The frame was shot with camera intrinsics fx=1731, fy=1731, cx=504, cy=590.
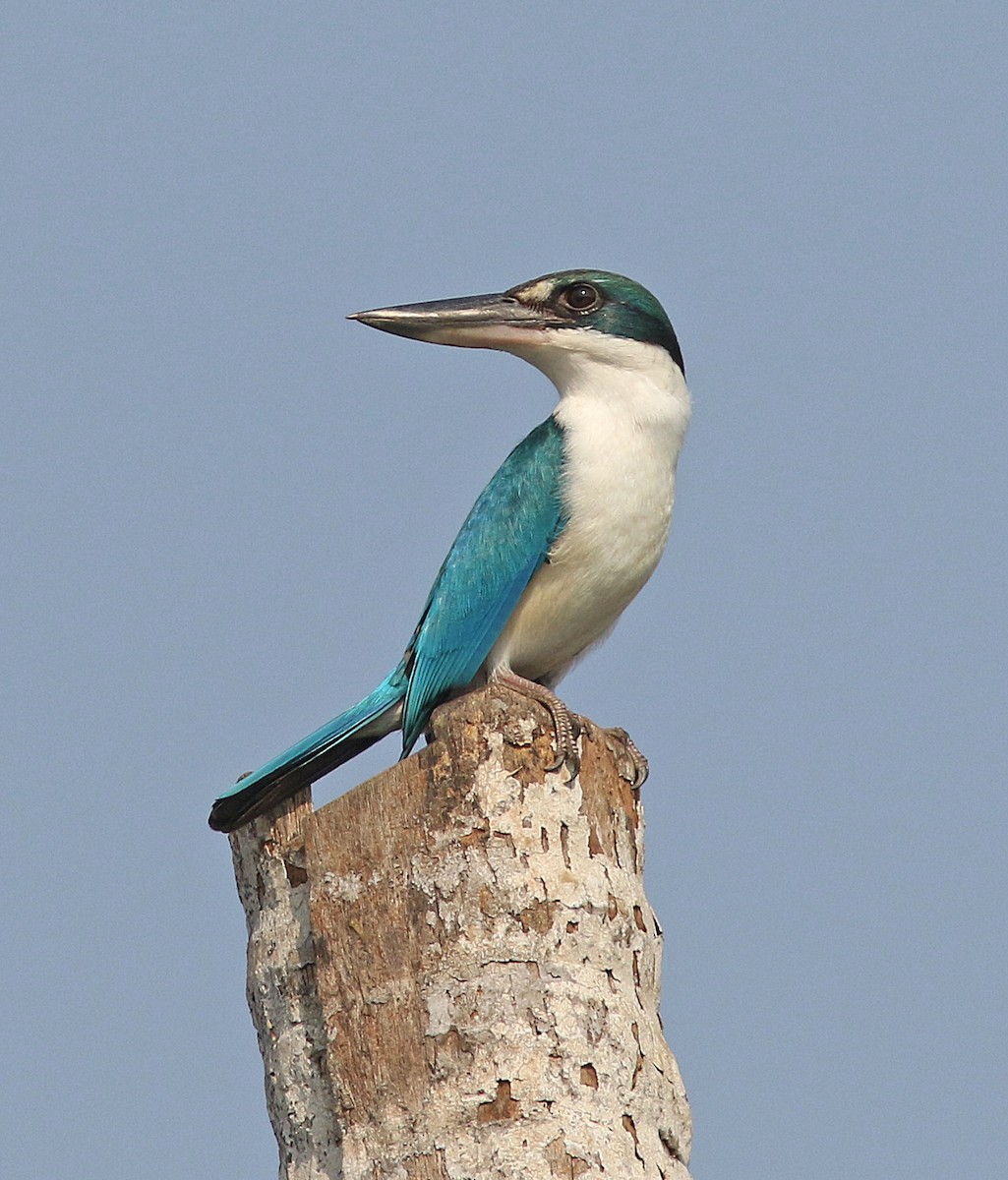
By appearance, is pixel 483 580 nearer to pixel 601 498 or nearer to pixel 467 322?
pixel 601 498

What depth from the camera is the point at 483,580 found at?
21.9 ft

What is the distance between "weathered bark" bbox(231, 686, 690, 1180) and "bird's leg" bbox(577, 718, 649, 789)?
0.08m

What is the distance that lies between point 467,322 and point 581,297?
0.49m

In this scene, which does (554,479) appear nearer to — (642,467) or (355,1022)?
(642,467)

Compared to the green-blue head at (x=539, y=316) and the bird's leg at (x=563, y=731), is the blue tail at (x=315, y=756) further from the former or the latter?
the green-blue head at (x=539, y=316)

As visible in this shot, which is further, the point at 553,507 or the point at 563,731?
the point at 553,507

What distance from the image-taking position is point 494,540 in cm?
673

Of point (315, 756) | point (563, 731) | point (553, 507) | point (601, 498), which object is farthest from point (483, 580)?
point (563, 731)

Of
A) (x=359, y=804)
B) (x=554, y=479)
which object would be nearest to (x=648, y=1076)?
(x=359, y=804)

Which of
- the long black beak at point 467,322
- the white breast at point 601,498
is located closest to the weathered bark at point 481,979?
the white breast at point 601,498

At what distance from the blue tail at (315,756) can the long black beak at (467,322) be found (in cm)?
148

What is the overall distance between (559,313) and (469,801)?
278cm

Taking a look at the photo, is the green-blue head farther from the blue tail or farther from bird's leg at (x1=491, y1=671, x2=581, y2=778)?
A: bird's leg at (x1=491, y1=671, x2=581, y2=778)

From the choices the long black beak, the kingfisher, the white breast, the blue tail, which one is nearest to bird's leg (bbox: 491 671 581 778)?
the kingfisher
